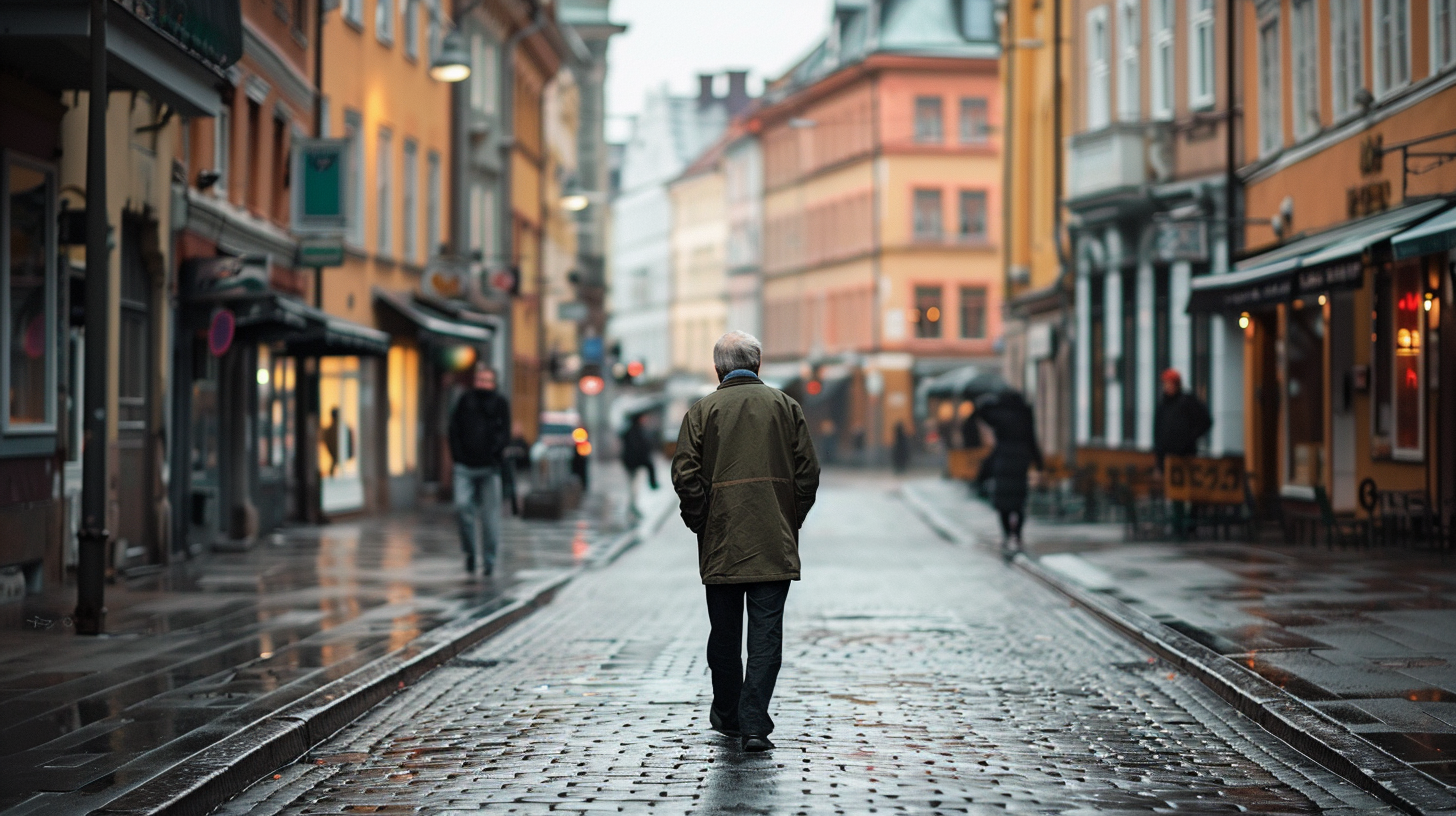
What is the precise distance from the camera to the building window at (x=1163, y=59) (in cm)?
3269

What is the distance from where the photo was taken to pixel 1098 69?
36.4 meters

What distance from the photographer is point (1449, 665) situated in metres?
11.0

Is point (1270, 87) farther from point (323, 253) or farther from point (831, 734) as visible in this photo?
point (831, 734)

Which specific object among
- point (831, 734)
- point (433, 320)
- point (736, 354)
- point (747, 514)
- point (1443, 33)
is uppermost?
point (1443, 33)

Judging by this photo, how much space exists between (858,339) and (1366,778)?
69139 millimetres

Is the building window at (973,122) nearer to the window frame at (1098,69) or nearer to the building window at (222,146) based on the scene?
the window frame at (1098,69)

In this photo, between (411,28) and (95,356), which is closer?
(95,356)

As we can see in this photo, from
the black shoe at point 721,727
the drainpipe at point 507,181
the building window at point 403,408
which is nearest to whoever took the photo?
the black shoe at point 721,727

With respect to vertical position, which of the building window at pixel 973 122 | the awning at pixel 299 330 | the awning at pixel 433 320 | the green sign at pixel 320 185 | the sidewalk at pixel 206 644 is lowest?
the sidewalk at pixel 206 644

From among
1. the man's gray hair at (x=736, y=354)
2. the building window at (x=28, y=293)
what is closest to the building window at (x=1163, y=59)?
the building window at (x=28, y=293)

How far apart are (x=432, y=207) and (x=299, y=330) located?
50.1 ft

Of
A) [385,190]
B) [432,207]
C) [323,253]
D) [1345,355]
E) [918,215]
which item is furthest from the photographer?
[918,215]

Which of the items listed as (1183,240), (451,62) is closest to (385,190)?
(451,62)

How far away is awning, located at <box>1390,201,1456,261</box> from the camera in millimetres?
15578
